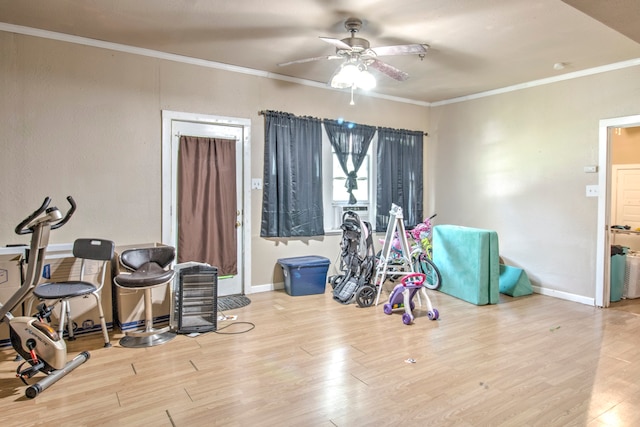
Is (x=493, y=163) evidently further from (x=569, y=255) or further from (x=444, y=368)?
(x=444, y=368)

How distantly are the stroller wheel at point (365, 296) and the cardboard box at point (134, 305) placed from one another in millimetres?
2038

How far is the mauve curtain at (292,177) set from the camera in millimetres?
5137

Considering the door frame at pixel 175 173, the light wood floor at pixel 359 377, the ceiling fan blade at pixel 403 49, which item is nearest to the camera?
the light wood floor at pixel 359 377

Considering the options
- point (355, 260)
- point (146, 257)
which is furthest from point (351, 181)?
point (146, 257)

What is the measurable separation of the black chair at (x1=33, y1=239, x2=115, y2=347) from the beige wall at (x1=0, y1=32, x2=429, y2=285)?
0.73 meters

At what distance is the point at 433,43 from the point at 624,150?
4.66m

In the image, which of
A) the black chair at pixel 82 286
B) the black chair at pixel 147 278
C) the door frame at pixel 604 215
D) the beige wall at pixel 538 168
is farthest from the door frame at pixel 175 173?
the door frame at pixel 604 215

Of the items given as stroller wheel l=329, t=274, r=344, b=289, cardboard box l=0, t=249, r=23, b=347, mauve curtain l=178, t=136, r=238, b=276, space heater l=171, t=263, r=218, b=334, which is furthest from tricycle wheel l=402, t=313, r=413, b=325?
cardboard box l=0, t=249, r=23, b=347

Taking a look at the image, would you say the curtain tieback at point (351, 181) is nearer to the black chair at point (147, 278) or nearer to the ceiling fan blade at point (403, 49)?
the ceiling fan blade at point (403, 49)

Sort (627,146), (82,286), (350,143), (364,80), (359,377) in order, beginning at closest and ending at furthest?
(359,377)
(82,286)
(364,80)
(350,143)
(627,146)

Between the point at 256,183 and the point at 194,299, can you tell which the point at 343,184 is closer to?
the point at 256,183

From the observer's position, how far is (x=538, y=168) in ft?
17.3

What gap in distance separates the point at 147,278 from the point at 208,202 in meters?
1.59

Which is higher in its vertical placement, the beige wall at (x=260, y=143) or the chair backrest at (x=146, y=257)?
the beige wall at (x=260, y=143)
